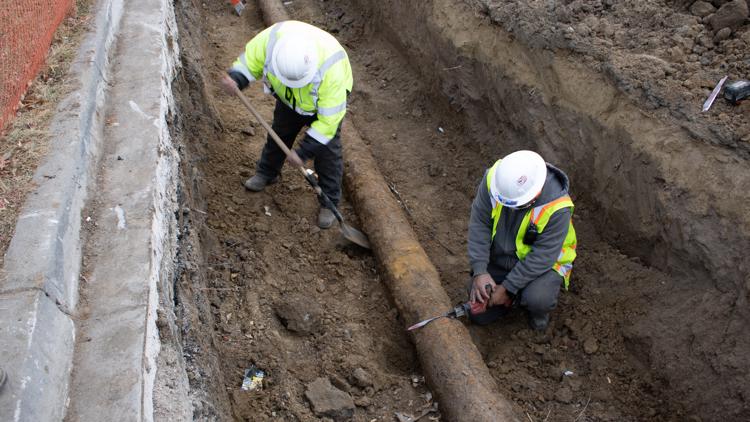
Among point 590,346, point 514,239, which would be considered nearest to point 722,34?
point 514,239

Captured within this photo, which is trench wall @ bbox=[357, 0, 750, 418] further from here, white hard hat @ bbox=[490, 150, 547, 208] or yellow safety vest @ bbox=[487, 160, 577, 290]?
white hard hat @ bbox=[490, 150, 547, 208]

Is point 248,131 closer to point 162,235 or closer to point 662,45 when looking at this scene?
point 162,235

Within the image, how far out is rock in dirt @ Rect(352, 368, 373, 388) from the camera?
3577 mm

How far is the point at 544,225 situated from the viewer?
3.68 meters

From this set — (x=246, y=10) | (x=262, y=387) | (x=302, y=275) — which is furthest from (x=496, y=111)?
(x=246, y=10)

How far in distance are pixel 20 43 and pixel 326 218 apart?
237cm

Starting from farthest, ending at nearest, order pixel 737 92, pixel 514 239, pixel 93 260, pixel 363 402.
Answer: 1. pixel 514 239
2. pixel 737 92
3. pixel 363 402
4. pixel 93 260

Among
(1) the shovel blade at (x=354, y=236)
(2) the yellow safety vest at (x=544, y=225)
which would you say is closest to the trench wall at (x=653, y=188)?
(2) the yellow safety vest at (x=544, y=225)

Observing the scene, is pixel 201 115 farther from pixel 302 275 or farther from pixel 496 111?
pixel 496 111

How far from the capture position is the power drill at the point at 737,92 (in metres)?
3.71

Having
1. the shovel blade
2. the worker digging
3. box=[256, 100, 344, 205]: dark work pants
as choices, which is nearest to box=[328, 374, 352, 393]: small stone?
the worker digging

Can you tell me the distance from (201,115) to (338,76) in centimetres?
166

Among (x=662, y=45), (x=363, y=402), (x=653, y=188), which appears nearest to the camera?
(x=363, y=402)

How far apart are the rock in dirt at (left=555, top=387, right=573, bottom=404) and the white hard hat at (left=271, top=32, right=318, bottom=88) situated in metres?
2.58
